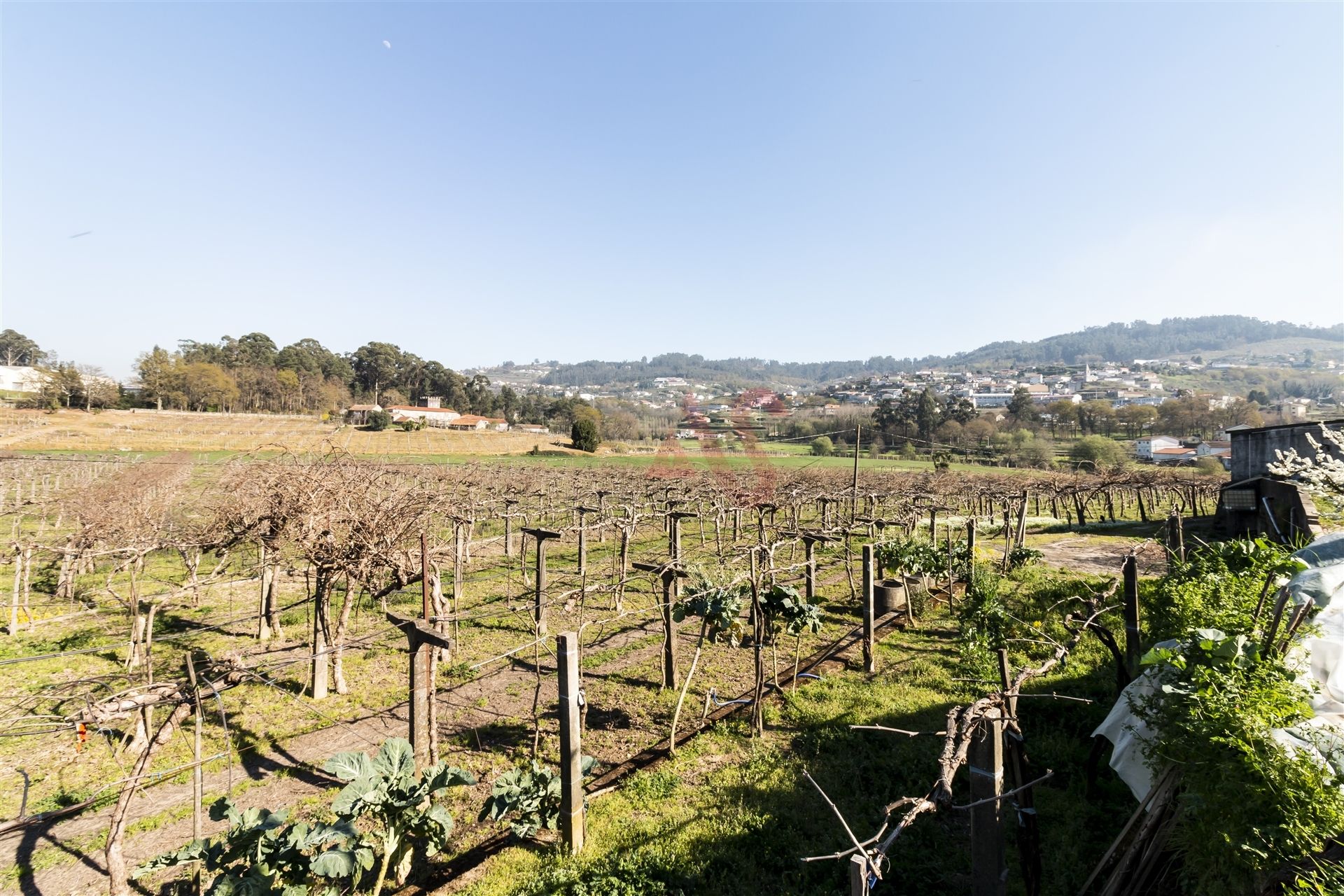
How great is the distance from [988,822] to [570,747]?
3611 mm

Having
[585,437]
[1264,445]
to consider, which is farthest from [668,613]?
[585,437]

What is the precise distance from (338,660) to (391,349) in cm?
9573

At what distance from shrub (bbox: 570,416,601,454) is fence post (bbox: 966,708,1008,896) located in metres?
60.1

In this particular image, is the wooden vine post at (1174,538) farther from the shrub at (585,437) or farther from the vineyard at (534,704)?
the shrub at (585,437)

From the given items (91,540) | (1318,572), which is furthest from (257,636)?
(1318,572)

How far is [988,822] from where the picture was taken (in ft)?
9.88

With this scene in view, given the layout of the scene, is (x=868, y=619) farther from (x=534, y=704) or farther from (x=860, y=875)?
(x=860, y=875)

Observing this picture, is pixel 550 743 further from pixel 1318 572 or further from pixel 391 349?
pixel 391 349

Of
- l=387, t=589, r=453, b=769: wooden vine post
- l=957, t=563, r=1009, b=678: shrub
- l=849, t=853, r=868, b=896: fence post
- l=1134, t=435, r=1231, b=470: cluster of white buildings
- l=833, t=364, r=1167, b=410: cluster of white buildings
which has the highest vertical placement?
l=833, t=364, r=1167, b=410: cluster of white buildings

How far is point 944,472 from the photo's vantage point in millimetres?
A: 42250

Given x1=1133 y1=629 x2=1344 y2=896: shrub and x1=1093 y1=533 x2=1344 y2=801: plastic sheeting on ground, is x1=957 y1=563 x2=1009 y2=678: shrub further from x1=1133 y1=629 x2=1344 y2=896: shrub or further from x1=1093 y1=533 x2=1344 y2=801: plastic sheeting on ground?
x1=1133 y1=629 x2=1344 y2=896: shrub

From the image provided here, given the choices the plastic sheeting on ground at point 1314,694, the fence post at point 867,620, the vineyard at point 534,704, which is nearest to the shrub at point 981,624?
the vineyard at point 534,704

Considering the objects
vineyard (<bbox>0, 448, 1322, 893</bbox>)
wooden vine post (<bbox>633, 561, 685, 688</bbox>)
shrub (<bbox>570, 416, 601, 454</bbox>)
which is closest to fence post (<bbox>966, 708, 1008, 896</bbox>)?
vineyard (<bbox>0, 448, 1322, 893</bbox>)

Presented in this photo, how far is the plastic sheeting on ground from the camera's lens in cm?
274
